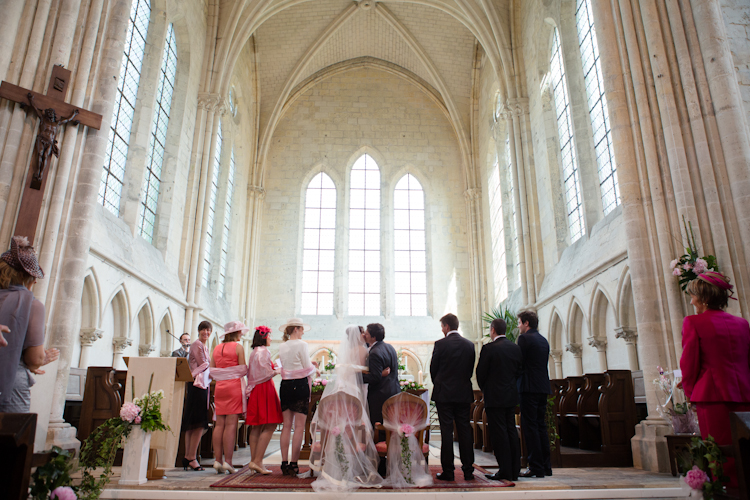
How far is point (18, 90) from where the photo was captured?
18.4ft

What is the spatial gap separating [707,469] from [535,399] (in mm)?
2327

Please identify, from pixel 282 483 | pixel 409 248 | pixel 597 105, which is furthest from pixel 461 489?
pixel 409 248

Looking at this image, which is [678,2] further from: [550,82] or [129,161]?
[129,161]

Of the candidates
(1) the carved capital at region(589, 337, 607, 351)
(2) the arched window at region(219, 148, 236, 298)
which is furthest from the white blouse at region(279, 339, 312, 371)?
(2) the arched window at region(219, 148, 236, 298)

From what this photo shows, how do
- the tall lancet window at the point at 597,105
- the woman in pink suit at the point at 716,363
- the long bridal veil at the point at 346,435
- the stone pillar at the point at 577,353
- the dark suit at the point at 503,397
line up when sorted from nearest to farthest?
1. the woman in pink suit at the point at 716,363
2. the long bridal veil at the point at 346,435
3. the dark suit at the point at 503,397
4. the tall lancet window at the point at 597,105
5. the stone pillar at the point at 577,353

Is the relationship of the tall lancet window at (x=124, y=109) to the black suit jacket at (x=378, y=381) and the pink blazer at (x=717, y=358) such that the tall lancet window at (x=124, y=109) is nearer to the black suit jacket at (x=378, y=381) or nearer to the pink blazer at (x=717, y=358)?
the black suit jacket at (x=378, y=381)

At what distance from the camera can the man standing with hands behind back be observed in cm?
479

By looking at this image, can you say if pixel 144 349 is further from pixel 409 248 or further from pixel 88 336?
pixel 409 248

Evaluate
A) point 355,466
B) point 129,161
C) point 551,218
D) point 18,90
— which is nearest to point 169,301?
point 129,161

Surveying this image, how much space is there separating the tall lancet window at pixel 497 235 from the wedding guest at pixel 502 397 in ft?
31.8

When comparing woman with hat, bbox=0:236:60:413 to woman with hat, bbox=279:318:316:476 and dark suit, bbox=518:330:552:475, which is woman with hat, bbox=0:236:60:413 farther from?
dark suit, bbox=518:330:552:475

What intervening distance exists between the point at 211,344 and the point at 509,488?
34.3 ft

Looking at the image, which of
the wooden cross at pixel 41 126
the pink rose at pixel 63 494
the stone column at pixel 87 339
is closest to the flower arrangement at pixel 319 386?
the stone column at pixel 87 339

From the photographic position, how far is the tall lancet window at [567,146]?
34.5 feet
